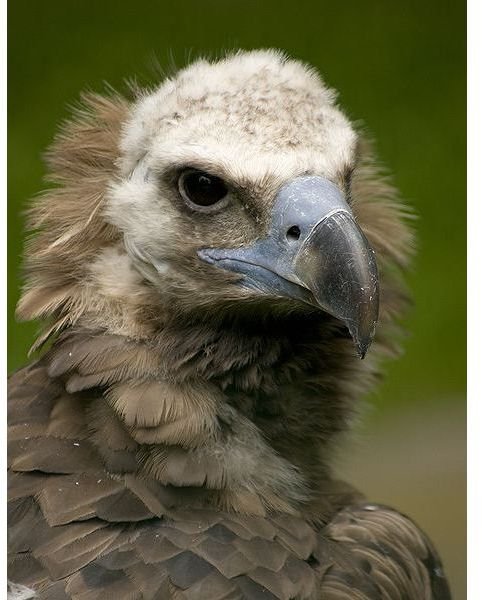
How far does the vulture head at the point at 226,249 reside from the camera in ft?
3.81

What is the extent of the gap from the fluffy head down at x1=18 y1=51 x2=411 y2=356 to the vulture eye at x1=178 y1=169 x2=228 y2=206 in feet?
0.04

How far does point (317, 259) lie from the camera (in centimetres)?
112

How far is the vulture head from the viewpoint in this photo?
45.7 inches

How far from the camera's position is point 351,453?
143 cm

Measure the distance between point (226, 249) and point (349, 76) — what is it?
1.12 feet

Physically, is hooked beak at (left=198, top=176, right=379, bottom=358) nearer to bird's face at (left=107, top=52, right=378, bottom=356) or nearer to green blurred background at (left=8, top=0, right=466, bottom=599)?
bird's face at (left=107, top=52, right=378, bottom=356)

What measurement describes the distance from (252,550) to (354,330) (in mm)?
252

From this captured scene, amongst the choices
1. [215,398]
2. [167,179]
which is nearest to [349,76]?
[167,179]

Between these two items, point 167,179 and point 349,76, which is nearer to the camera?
point 167,179

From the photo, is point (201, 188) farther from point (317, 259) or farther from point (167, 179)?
point (317, 259)

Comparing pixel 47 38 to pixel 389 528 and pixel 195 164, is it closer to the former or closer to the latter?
pixel 195 164

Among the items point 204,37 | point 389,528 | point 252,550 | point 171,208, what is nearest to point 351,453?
point 389,528
